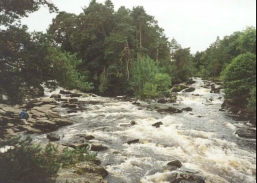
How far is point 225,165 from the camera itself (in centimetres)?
1236

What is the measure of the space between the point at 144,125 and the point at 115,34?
2319 cm

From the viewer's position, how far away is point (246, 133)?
57.1 feet

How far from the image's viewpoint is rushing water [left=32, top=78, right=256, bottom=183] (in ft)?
38.0

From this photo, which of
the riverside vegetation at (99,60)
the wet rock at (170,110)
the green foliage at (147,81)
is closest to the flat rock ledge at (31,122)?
the riverside vegetation at (99,60)

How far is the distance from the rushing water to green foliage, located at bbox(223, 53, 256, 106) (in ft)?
7.83

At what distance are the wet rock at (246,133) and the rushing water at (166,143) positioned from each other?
479mm

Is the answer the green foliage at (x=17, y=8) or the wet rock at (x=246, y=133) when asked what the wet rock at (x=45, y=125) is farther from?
the wet rock at (x=246, y=133)

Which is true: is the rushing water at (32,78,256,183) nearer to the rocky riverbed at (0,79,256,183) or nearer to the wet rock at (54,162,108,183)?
the rocky riverbed at (0,79,256,183)

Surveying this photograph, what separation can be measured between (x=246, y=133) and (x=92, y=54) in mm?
33916

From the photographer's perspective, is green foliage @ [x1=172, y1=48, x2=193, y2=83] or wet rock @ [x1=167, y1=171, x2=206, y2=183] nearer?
wet rock @ [x1=167, y1=171, x2=206, y2=183]

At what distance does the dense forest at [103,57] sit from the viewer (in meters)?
8.34

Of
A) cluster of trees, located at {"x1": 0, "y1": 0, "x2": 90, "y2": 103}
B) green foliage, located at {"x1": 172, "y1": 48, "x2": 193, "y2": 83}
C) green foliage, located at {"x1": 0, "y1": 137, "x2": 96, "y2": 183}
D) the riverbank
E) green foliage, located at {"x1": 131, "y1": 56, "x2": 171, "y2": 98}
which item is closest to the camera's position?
green foliage, located at {"x1": 0, "y1": 137, "x2": 96, "y2": 183}

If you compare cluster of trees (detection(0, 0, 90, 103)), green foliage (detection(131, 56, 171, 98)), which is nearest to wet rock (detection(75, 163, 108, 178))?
cluster of trees (detection(0, 0, 90, 103))

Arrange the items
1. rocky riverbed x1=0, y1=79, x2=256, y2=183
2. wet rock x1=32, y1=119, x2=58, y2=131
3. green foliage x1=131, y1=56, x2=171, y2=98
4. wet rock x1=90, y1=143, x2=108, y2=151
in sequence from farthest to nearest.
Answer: green foliage x1=131, y1=56, x2=171, y2=98, wet rock x1=32, y1=119, x2=58, y2=131, wet rock x1=90, y1=143, x2=108, y2=151, rocky riverbed x1=0, y1=79, x2=256, y2=183
